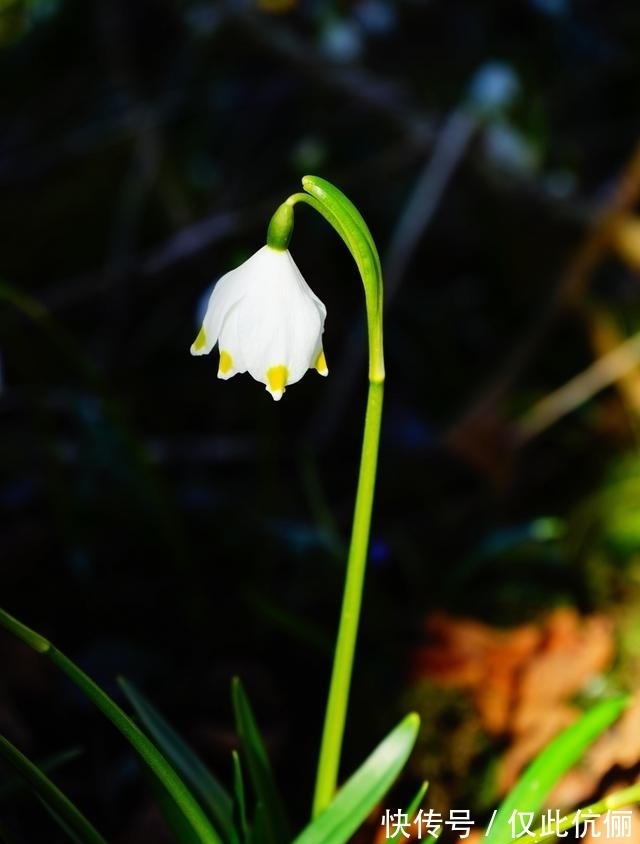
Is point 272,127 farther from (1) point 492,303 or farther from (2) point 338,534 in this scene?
(2) point 338,534

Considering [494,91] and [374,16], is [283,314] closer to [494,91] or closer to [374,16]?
[494,91]

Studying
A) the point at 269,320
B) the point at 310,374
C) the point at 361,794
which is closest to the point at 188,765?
the point at 361,794

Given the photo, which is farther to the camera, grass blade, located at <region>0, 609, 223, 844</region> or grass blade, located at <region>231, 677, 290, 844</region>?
grass blade, located at <region>231, 677, 290, 844</region>

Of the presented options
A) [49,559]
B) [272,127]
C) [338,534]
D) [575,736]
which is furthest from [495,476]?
[272,127]

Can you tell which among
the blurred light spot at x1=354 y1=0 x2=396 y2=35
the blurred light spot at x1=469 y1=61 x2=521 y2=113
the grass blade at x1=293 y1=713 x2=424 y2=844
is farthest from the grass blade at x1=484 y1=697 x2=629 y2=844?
the blurred light spot at x1=354 y1=0 x2=396 y2=35

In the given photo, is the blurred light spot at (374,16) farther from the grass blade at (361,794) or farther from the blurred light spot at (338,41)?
the grass blade at (361,794)

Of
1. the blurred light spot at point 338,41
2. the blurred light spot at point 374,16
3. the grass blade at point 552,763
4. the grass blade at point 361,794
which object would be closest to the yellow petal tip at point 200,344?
the grass blade at point 361,794

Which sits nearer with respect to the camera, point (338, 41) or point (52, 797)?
point (52, 797)

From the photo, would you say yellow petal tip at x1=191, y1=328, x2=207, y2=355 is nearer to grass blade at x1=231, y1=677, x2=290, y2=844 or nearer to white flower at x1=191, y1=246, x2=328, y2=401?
white flower at x1=191, y1=246, x2=328, y2=401
